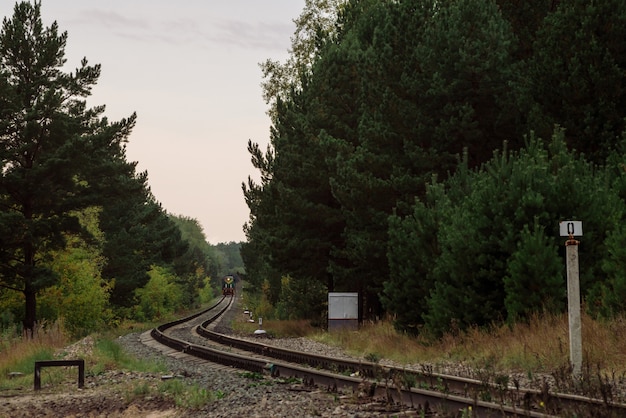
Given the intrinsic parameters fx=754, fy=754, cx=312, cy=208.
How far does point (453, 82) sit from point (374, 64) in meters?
3.86

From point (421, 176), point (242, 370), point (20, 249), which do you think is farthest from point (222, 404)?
point (20, 249)

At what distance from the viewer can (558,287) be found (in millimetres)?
15961

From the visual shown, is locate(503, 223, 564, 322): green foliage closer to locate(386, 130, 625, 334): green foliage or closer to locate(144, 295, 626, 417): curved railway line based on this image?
locate(386, 130, 625, 334): green foliage

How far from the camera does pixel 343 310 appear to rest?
28.8 meters

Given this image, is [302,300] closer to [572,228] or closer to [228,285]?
[572,228]

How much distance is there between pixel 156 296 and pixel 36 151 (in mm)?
37161

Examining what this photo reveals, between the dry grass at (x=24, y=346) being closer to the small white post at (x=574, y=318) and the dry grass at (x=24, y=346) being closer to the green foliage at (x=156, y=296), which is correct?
the small white post at (x=574, y=318)

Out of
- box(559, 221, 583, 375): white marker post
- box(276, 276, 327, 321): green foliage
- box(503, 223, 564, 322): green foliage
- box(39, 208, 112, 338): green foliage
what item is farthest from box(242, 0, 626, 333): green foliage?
box(39, 208, 112, 338): green foliage

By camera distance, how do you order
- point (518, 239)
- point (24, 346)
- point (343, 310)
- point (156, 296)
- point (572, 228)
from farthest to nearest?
point (156, 296) < point (343, 310) < point (24, 346) < point (518, 239) < point (572, 228)

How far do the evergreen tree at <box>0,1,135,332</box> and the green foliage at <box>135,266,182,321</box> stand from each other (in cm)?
2673

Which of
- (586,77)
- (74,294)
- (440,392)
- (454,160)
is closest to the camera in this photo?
(440,392)

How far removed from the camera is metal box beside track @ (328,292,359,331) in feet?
94.0

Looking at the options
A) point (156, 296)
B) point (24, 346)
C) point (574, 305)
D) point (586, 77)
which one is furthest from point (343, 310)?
point (156, 296)

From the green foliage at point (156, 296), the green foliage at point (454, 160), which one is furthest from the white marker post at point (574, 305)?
the green foliage at point (156, 296)
